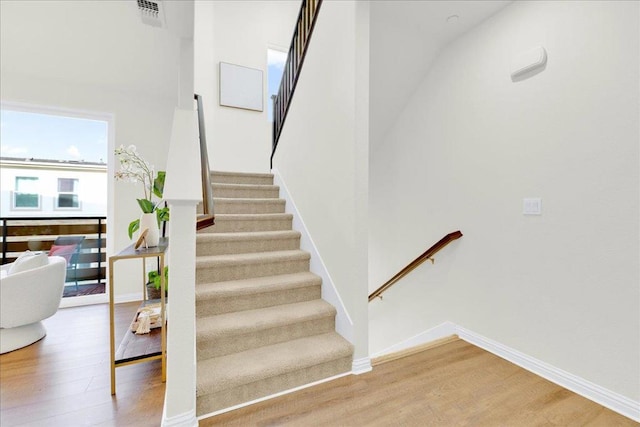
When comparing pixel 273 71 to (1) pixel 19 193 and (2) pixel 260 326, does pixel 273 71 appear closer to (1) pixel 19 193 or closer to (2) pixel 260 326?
(1) pixel 19 193

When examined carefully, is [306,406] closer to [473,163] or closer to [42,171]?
[473,163]

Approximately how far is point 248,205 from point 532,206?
7.85ft

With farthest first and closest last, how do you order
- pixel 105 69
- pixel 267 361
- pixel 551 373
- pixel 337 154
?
pixel 105 69 < pixel 337 154 < pixel 551 373 < pixel 267 361

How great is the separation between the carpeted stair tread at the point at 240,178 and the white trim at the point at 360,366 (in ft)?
7.67

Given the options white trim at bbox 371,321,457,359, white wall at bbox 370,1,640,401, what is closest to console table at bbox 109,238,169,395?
white trim at bbox 371,321,457,359

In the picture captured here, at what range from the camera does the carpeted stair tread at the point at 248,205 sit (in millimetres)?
2781

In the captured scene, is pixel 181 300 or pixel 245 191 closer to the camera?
pixel 181 300

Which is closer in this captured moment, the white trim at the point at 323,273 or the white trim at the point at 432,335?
the white trim at the point at 323,273

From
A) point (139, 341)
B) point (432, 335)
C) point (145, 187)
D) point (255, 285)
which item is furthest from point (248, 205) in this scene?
point (432, 335)

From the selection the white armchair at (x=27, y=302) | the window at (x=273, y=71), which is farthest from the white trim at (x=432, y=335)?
the window at (x=273, y=71)

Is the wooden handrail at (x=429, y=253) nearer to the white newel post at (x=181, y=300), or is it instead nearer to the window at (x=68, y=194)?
the white newel post at (x=181, y=300)

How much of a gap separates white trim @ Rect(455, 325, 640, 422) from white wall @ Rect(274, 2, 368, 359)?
1.03m

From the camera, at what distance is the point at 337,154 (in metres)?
2.15

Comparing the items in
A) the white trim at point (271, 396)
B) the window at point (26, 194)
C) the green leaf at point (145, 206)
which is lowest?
the white trim at point (271, 396)
